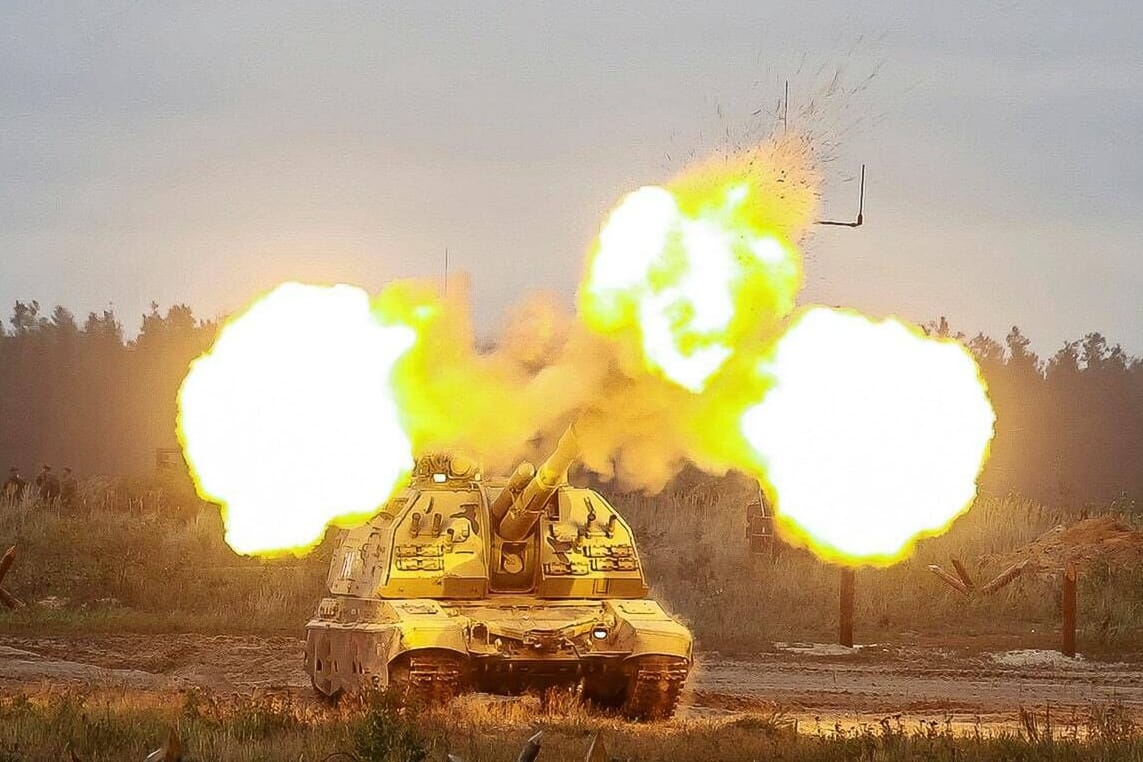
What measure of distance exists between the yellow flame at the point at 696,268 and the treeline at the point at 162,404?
2279 inches

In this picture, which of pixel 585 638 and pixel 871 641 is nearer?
pixel 585 638

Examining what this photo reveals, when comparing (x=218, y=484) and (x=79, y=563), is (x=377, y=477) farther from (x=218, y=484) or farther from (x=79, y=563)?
(x=79, y=563)

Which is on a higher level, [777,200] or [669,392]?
[777,200]

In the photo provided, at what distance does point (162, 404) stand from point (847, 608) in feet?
199

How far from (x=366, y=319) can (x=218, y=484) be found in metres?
2.73

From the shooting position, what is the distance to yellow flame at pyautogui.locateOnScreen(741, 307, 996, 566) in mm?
22203

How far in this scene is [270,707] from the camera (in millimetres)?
17078

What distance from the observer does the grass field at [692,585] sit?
1207 inches

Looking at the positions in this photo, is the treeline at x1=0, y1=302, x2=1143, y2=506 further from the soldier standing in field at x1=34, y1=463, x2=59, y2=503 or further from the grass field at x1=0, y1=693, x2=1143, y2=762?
the grass field at x1=0, y1=693, x2=1143, y2=762

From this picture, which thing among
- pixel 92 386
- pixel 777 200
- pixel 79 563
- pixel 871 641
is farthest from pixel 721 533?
pixel 92 386

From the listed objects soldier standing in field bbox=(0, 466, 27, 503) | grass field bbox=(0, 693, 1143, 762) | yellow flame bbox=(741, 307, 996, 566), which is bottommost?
grass field bbox=(0, 693, 1143, 762)

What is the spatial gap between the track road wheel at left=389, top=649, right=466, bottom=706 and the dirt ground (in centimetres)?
370

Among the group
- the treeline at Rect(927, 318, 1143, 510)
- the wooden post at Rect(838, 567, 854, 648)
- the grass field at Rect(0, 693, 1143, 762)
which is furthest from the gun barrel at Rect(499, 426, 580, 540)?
the treeline at Rect(927, 318, 1143, 510)

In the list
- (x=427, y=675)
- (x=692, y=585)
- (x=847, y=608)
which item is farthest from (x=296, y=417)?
(x=692, y=585)
